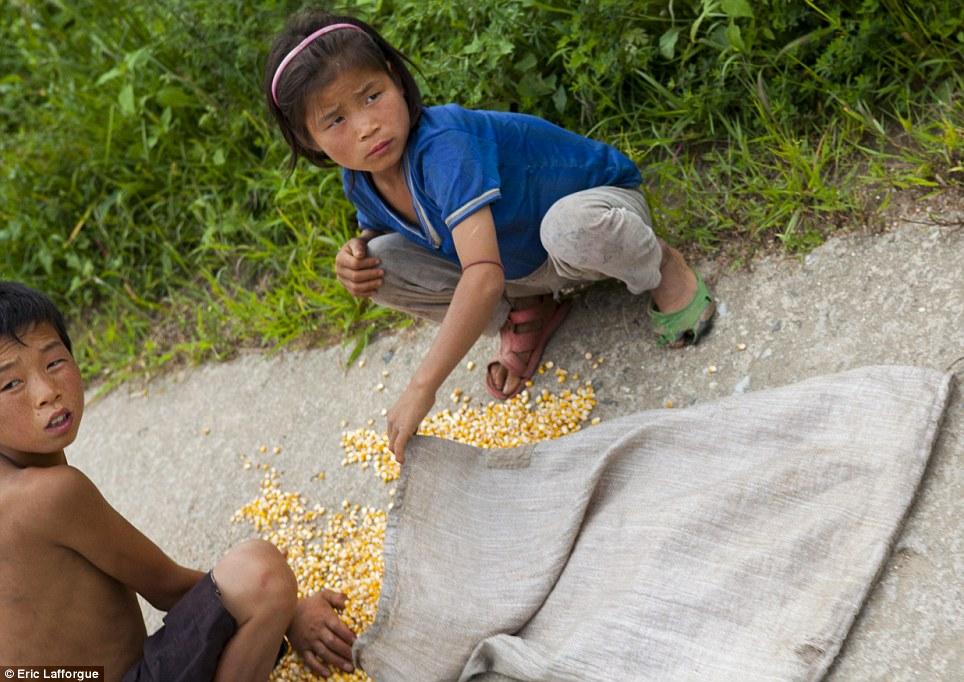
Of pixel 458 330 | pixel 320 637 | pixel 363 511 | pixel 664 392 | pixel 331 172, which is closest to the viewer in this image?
pixel 458 330

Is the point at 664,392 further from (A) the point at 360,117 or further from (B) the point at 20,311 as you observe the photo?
(B) the point at 20,311

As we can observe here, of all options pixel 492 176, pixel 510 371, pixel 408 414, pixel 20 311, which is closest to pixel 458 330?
pixel 408 414

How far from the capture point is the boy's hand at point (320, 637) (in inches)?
91.8

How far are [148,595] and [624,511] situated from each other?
1061mm

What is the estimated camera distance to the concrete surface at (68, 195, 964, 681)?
1.88 m

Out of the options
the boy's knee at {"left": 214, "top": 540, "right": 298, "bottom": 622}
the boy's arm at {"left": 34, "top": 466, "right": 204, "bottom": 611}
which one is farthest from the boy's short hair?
the boy's knee at {"left": 214, "top": 540, "right": 298, "bottom": 622}

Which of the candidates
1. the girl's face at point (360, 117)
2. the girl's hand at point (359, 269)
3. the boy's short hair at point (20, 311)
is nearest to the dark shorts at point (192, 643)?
the boy's short hair at point (20, 311)

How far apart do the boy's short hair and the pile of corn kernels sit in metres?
0.89

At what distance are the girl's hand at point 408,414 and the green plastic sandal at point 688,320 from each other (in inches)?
29.1

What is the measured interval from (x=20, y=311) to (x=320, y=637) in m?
0.99

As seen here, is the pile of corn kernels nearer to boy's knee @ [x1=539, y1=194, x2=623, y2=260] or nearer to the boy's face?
boy's knee @ [x1=539, y1=194, x2=623, y2=260]

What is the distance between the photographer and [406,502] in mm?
2215

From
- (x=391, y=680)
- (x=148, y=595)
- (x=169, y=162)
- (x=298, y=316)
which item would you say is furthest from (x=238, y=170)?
(x=391, y=680)

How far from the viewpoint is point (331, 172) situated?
343 centimetres
